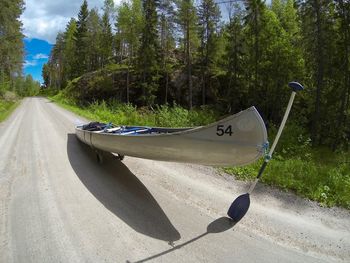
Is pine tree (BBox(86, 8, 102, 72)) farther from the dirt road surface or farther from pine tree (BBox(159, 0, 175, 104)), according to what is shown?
the dirt road surface

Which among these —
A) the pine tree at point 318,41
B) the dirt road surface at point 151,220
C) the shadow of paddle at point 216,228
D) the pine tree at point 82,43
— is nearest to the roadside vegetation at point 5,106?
the dirt road surface at point 151,220

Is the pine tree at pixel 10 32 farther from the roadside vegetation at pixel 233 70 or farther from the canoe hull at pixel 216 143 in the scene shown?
the canoe hull at pixel 216 143

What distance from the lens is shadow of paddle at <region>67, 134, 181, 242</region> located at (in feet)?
13.7

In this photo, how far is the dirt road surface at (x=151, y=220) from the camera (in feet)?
11.7

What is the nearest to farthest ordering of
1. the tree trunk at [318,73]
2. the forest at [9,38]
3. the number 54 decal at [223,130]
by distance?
1. the number 54 decal at [223,130]
2. the tree trunk at [318,73]
3. the forest at [9,38]

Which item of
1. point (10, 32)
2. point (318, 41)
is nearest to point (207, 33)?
point (318, 41)

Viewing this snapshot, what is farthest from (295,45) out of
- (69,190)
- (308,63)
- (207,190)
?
(69,190)

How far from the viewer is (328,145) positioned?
768 inches

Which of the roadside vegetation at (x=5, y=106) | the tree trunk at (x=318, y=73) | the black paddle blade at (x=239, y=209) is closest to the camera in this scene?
the black paddle blade at (x=239, y=209)

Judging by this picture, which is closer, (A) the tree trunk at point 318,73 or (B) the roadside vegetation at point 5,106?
(A) the tree trunk at point 318,73

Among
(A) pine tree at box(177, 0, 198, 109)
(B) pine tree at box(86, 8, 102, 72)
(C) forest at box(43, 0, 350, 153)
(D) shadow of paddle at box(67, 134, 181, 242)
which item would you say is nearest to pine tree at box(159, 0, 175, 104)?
(C) forest at box(43, 0, 350, 153)

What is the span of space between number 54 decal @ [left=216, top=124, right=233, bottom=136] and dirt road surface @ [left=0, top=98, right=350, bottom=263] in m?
1.41

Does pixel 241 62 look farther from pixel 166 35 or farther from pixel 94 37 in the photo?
pixel 94 37

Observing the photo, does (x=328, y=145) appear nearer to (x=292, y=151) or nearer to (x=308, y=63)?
(x=308, y=63)
